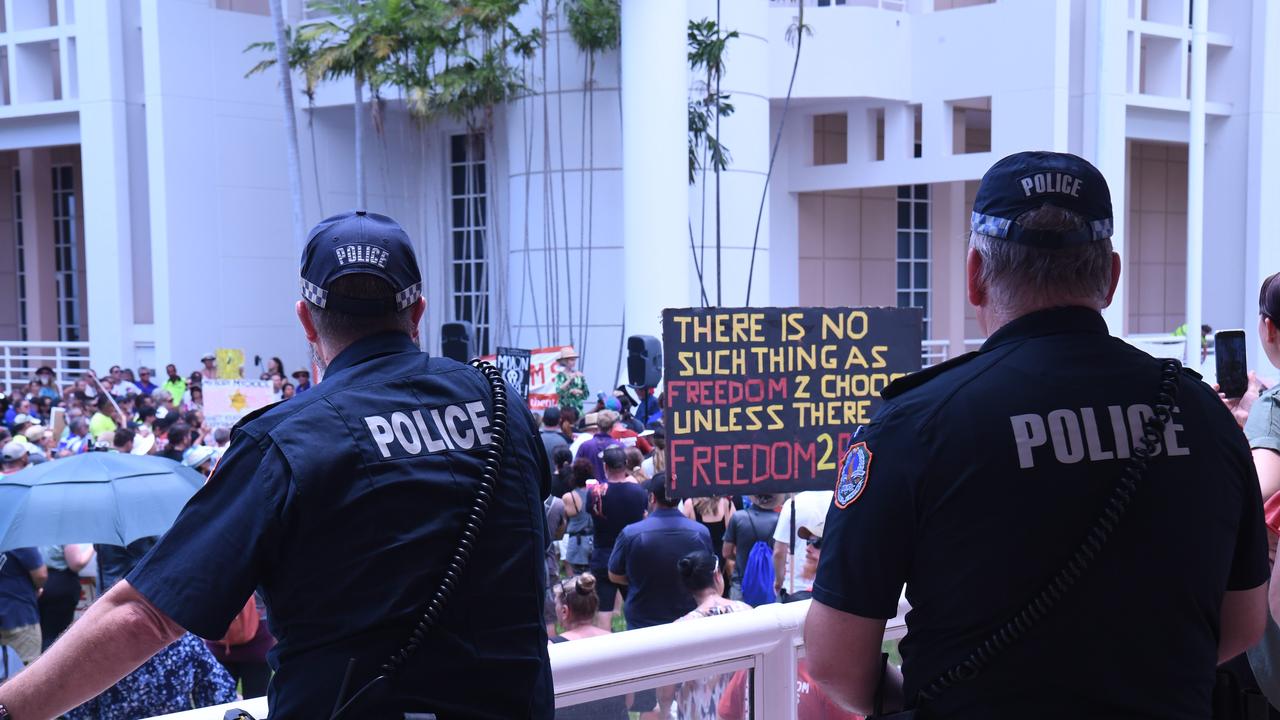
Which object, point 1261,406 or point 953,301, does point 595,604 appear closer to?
point 1261,406

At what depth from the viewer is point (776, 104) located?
26797 mm

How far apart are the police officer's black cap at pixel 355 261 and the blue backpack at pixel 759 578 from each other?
6.06 metres

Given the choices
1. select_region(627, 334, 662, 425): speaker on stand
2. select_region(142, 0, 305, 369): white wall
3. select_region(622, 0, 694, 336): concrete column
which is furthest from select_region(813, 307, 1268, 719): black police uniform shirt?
select_region(142, 0, 305, 369): white wall

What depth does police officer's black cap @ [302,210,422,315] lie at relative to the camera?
2254 millimetres

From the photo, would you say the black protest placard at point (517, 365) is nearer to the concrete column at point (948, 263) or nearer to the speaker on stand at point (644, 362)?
the speaker on stand at point (644, 362)

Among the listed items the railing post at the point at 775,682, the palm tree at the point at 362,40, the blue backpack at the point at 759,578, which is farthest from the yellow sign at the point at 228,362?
the railing post at the point at 775,682

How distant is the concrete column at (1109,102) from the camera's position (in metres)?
23.7

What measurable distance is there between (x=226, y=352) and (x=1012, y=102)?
15.9 metres

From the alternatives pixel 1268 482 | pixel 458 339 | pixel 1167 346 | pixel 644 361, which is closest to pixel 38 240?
pixel 458 339

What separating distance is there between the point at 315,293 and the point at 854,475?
0.98 metres

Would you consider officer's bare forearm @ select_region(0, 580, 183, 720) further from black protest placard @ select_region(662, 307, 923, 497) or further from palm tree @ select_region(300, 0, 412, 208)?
palm tree @ select_region(300, 0, 412, 208)

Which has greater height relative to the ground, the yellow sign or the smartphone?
the smartphone

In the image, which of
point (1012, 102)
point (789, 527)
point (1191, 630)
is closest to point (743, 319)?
point (789, 527)

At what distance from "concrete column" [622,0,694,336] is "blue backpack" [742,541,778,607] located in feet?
43.9
